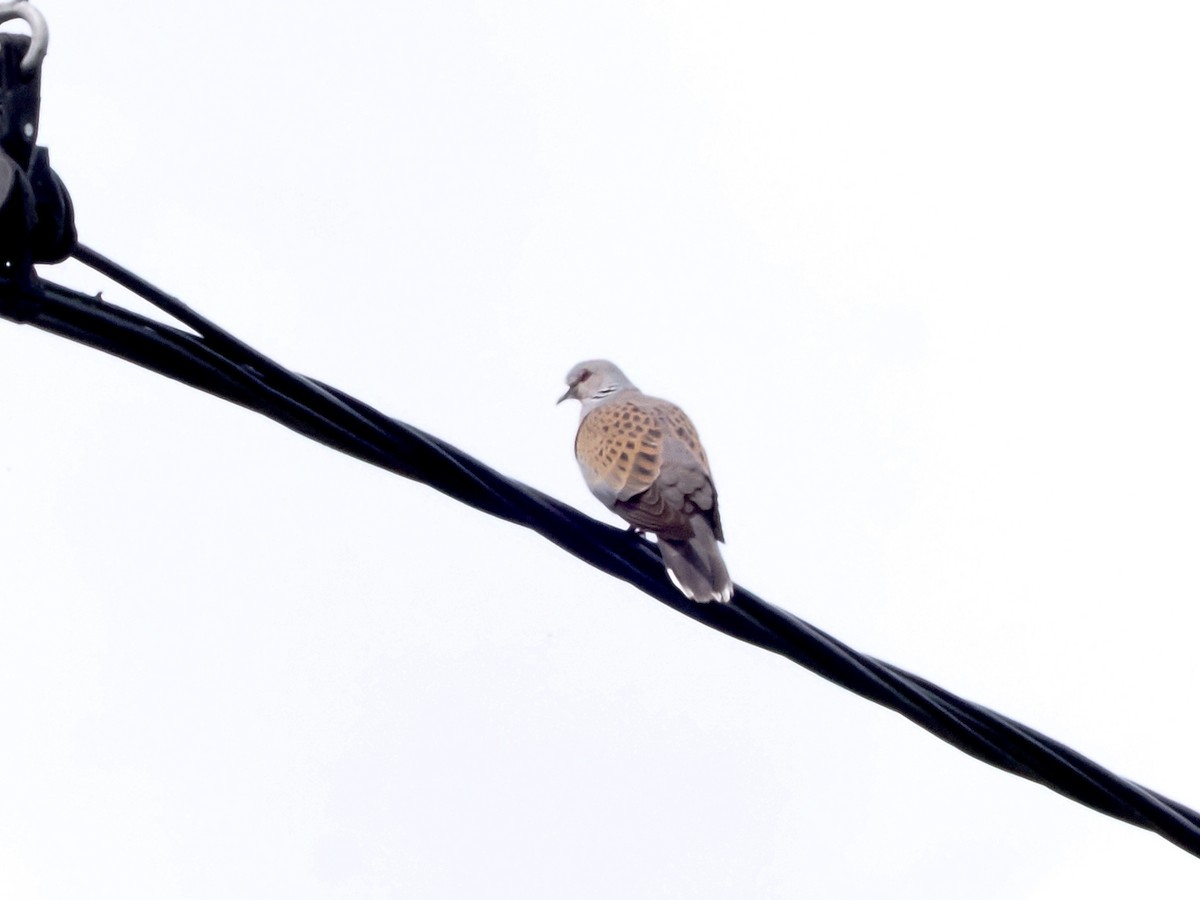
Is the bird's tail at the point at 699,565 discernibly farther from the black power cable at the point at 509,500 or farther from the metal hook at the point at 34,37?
the metal hook at the point at 34,37

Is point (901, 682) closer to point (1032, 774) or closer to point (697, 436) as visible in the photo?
point (1032, 774)

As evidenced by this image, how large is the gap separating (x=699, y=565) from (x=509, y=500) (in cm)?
139

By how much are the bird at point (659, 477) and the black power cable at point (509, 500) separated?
0.71 metres

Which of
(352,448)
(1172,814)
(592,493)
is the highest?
(592,493)

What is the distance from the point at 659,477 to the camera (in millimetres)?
5824

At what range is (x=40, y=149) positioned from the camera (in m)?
3.23

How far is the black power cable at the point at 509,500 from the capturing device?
3.34 m

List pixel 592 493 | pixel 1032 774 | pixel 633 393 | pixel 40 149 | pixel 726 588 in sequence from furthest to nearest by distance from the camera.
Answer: pixel 633 393 → pixel 592 493 → pixel 726 588 → pixel 1032 774 → pixel 40 149

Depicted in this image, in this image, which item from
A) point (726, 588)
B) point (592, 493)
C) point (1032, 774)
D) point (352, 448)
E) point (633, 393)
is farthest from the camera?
point (633, 393)

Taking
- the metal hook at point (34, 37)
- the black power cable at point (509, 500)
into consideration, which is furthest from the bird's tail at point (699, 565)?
the metal hook at point (34, 37)

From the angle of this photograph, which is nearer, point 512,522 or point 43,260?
point 43,260

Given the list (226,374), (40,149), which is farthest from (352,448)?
(40,149)

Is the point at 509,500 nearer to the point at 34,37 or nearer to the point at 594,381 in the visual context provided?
the point at 34,37

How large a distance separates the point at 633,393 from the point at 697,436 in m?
0.75
